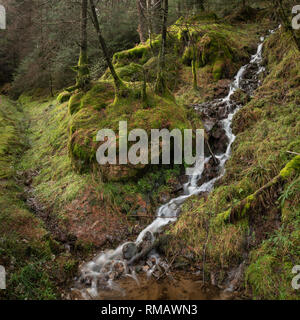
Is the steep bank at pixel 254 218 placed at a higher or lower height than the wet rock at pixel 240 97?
lower

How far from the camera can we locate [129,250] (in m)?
5.18

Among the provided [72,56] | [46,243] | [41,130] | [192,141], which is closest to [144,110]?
[192,141]

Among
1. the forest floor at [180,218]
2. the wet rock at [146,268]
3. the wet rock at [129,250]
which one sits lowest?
the wet rock at [146,268]

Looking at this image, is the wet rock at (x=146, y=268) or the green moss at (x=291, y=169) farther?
the wet rock at (x=146, y=268)

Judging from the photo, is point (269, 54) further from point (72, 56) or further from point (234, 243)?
point (72, 56)

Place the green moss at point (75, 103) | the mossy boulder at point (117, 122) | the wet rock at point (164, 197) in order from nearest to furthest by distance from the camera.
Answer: the wet rock at point (164, 197)
the mossy boulder at point (117, 122)
the green moss at point (75, 103)

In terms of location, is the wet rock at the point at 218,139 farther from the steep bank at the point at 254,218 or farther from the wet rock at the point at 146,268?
the wet rock at the point at 146,268

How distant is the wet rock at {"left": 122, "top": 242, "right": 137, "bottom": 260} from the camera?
5.12 m

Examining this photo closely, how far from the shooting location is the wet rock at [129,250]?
5117 mm

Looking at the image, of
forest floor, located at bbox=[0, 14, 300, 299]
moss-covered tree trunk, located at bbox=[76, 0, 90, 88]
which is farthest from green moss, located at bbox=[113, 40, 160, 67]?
forest floor, located at bbox=[0, 14, 300, 299]

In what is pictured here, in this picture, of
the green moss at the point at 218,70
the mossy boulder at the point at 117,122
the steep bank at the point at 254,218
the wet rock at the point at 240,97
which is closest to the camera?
the steep bank at the point at 254,218

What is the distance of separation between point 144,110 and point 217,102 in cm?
322

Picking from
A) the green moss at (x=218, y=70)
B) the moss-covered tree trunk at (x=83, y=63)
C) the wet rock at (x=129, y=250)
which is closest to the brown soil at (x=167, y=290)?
the wet rock at (x=129, y=250)

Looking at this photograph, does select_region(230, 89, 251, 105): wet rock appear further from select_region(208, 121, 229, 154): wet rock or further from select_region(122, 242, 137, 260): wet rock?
select_region(122, 242, 137, 260): wet rock
